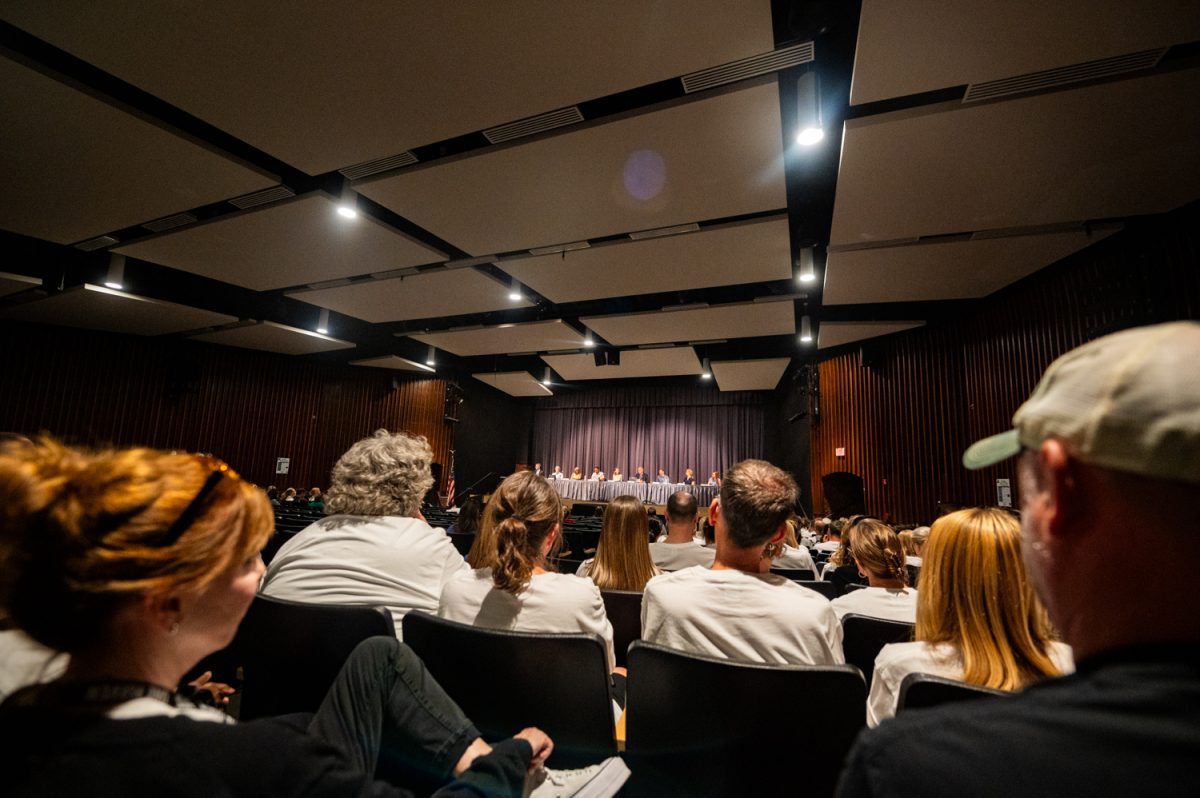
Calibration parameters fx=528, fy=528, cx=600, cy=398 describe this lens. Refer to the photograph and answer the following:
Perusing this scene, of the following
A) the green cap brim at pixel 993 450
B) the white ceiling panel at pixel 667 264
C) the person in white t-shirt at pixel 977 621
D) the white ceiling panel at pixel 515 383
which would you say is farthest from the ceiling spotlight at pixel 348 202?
the white ceiling panel at pixel 515 383

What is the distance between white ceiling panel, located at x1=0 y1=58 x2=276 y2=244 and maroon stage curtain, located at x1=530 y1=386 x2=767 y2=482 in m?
11.1

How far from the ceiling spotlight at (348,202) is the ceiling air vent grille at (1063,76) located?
4822 mm

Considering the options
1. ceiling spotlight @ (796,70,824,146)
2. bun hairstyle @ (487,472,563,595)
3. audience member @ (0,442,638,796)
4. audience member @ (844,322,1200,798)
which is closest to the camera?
audience member @ (844,322,1200,798)

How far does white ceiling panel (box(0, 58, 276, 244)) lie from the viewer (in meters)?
3.63

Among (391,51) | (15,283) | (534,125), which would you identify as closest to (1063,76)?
(534,125)

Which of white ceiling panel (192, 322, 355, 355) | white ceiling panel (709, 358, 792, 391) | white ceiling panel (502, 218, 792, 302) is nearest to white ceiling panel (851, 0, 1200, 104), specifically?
white ceiling panel (502, 218, 792, 302)

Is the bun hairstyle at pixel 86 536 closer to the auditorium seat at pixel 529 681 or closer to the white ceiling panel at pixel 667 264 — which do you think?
the auditorium seat at pixel 529 681

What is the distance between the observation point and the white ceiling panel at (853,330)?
771 cm

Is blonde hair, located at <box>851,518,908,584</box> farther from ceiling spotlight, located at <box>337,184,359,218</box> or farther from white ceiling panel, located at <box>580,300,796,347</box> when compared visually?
white ceiling panel, located at <box>580,300,796,347</box>

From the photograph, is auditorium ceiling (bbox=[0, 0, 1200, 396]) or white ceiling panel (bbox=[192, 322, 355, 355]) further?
white ceiling panel (bbox=[192, 322, 355, 355])

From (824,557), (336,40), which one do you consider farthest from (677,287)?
(336,40)

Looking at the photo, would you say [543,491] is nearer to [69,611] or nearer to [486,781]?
[486,781]

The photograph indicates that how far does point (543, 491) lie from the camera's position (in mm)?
2076

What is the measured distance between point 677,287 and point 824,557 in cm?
380
